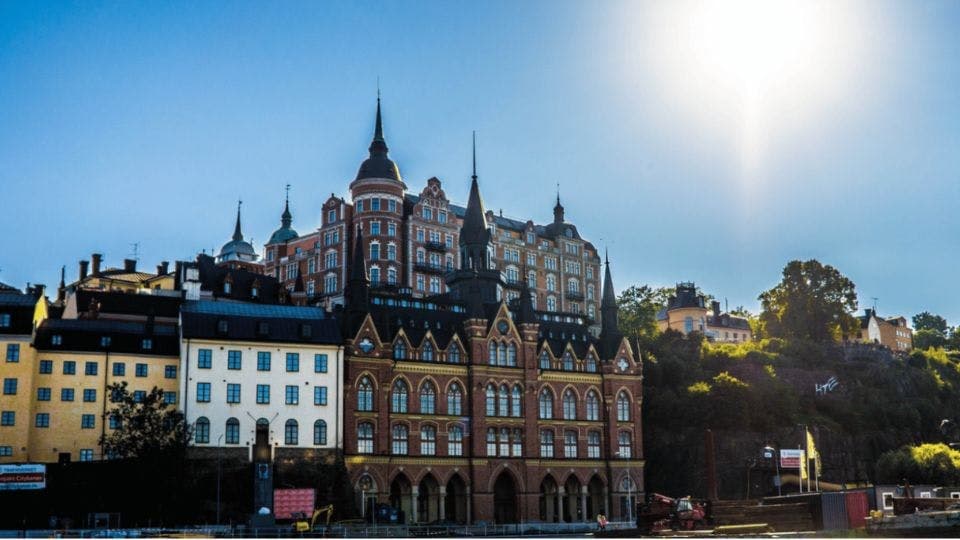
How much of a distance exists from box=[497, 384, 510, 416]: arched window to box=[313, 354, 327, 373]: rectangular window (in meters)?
18.3

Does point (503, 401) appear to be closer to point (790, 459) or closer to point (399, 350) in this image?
point (399, 350)

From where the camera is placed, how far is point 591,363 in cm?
10844

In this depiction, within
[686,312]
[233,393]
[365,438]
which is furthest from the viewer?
[686,312]

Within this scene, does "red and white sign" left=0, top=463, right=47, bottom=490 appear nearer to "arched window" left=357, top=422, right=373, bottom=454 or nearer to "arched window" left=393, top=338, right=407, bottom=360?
"arched window" left=357, top=422, right=373, bottom=454

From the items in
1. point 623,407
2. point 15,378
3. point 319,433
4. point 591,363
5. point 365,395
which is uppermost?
point 591,363

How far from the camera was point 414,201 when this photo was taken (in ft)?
459

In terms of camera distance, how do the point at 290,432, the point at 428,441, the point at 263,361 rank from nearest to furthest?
the point at 290,432, the point at 263,361, the point at 428,441

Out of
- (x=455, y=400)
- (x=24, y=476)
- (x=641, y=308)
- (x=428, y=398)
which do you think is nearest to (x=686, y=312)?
(x=641, y=308)

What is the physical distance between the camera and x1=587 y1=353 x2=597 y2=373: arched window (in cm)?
10812

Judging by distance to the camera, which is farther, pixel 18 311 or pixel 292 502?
pixel 18 311

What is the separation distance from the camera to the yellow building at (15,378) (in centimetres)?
8150

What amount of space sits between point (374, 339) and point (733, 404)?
40.8m

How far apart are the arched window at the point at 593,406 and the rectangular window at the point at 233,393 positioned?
35.9m

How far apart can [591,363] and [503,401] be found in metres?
11.4
